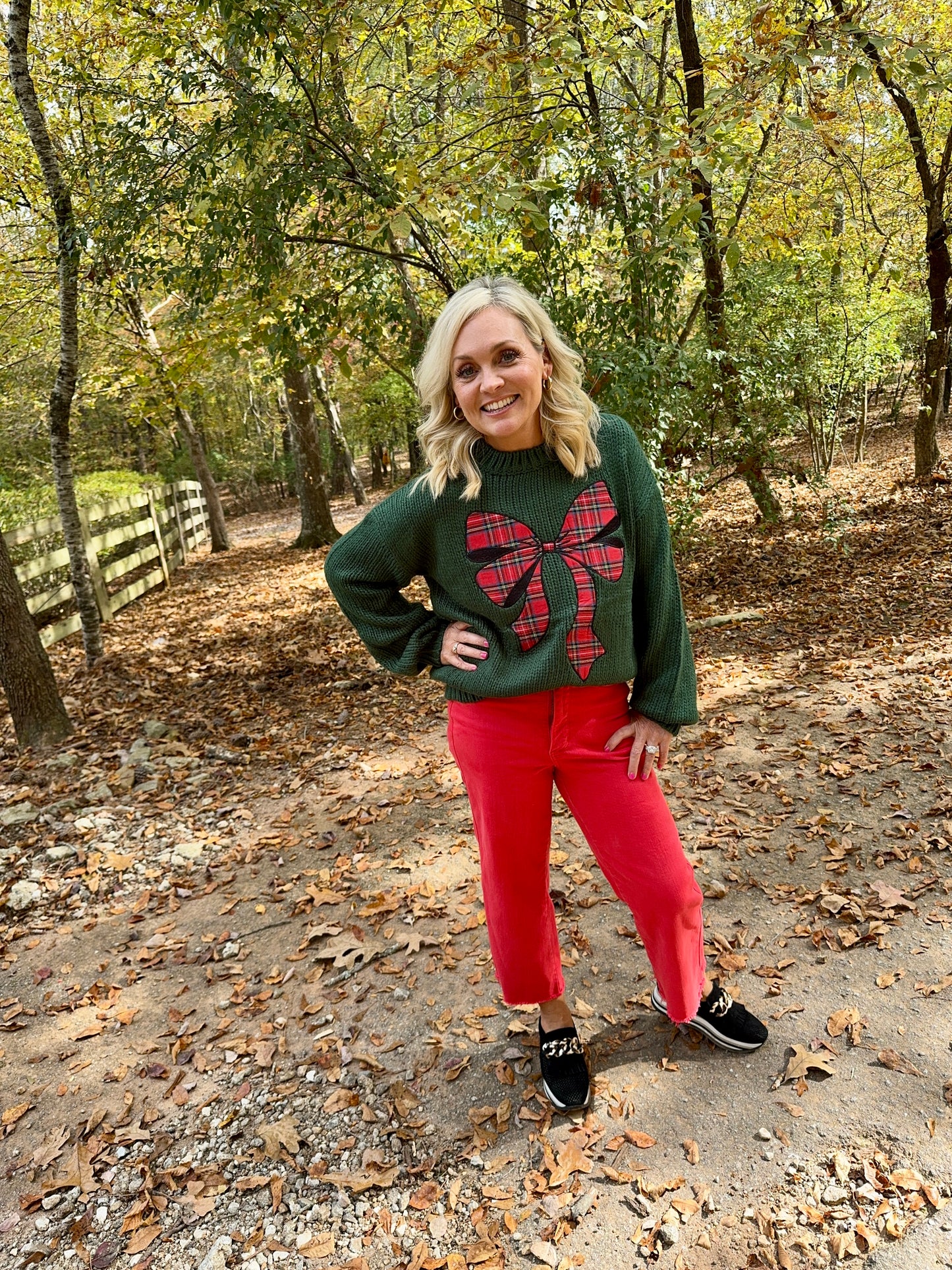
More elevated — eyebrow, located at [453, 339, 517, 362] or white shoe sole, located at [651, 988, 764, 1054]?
eyebrow, located at [453, 339, 517, 362]

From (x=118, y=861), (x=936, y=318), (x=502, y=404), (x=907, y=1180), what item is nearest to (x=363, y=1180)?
(x=907, y=1180)

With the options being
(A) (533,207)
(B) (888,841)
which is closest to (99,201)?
(A) (533,207)

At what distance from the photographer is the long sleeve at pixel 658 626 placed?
6.92 ft

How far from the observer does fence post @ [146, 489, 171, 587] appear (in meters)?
11.6

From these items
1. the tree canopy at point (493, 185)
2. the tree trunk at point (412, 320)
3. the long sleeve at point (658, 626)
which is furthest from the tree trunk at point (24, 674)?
the long sleeve at point (658, 626)

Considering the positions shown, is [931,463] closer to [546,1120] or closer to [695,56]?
[695,56]

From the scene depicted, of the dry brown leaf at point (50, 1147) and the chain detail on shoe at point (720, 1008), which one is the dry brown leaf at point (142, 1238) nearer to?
the dry brown leaf at point (50, 1147)

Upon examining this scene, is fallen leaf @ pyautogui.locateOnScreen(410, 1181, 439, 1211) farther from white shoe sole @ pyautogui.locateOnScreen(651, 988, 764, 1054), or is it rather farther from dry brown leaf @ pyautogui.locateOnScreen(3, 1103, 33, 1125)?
dry brown leaf @ pyautogui.locateOnScreen(3, 1103, 33, 1125)

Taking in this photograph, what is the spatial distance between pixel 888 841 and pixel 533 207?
3.49 metres

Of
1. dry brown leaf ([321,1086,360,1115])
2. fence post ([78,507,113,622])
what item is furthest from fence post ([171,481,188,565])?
dry brown leaf ([321,1086,360,1115])

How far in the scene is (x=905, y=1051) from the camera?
2.46m

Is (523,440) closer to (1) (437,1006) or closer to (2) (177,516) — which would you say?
(1) (437,1006)

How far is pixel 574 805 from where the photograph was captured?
2217 millimetres

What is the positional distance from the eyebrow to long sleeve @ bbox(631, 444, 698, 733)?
1.45 ft
